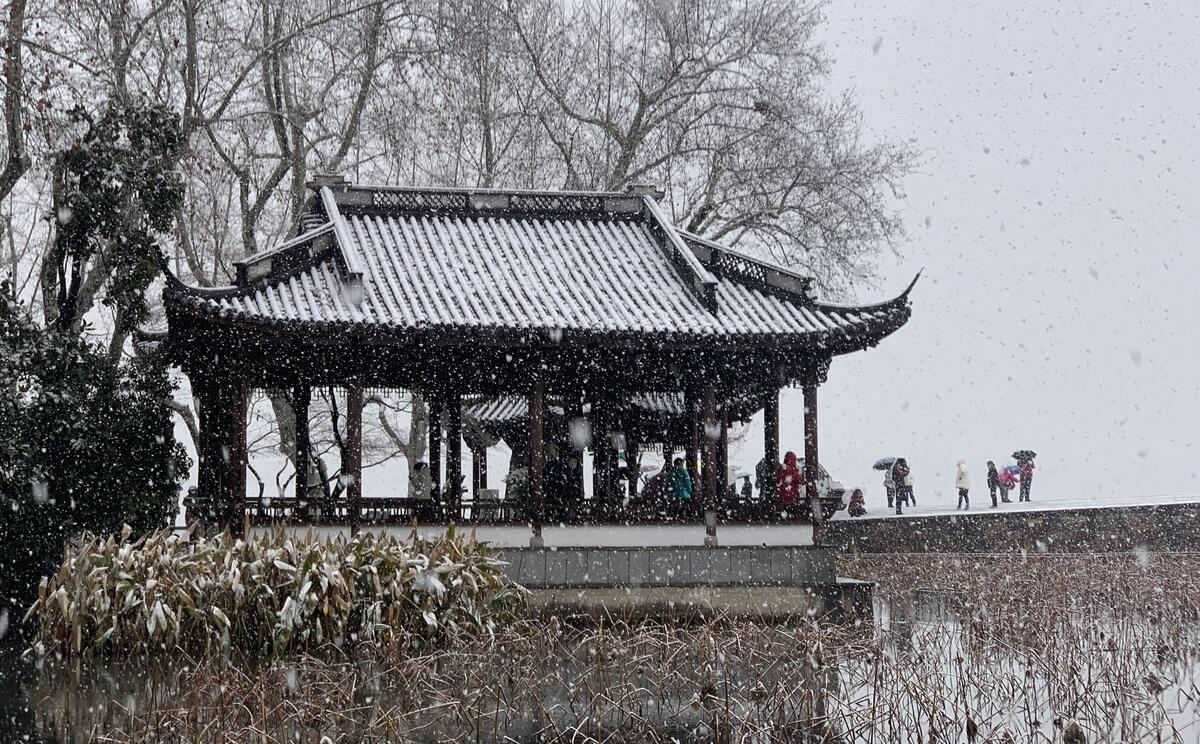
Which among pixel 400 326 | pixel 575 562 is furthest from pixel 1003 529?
pixel 400 326

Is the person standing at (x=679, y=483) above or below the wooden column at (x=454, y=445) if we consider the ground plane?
below

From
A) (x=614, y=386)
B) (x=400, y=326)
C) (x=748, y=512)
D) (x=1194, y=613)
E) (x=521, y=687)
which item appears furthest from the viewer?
(x=614, y=386)

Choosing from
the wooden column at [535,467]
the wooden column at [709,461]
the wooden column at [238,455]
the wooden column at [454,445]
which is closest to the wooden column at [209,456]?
the wooden column at [238,455]

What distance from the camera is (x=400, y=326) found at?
14.2 meters

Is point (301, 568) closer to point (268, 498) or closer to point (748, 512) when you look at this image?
point (268, 498)

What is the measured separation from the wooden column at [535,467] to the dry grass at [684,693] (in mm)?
3311

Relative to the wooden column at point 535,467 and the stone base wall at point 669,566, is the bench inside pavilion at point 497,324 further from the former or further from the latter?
the stone base wall at point 669,566

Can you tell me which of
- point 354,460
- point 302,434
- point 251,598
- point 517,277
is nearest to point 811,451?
point 517,277

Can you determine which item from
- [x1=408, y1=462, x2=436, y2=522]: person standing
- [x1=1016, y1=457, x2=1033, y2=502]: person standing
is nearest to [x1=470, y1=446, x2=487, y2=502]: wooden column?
[x1=408, y1=462, x2=436, y2=522]: person standing

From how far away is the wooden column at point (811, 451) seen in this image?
15.7 meters

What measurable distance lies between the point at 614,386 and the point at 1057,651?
8625mm

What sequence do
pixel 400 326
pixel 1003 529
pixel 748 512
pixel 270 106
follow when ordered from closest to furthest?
→ 1. pixel 400 326
2. pixel 748 512
3. pixel 270 106
4. pixel 1003 529

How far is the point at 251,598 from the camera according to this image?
1148 centimetres

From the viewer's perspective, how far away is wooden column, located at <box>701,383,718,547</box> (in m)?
15.4
